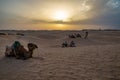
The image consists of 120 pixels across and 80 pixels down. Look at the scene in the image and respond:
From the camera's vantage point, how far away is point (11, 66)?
9.48m

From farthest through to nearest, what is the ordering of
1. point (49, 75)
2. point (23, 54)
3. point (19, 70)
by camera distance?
1. point (23, 54)
2. point (19, 70)
3. point (49, 75)

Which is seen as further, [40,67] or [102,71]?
[40,67]

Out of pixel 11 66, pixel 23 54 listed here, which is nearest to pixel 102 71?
pixel 11 66

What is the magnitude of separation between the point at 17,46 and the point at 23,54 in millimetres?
614

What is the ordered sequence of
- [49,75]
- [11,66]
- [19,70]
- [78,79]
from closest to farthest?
[78,79]
[49,75]
[19,70]
[11,66]

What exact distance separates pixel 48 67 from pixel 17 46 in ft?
10.8

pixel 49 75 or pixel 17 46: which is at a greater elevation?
pixel 17 46

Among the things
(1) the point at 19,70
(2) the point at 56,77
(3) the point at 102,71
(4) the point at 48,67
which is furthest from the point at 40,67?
(3) the point at 102,71

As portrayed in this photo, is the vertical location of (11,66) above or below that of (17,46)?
below

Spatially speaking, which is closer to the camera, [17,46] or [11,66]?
[11,66]

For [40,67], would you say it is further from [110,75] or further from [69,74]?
[110,75]

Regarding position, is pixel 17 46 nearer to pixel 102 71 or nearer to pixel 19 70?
pixel 19 70

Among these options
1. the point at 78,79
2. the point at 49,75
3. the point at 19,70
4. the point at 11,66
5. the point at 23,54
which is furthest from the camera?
the point at 23,54

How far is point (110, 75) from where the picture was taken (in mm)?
7699
